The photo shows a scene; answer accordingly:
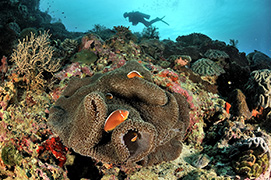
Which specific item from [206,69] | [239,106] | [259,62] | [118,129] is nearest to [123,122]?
[118,129]

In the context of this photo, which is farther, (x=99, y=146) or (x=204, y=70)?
(x=204, y=70)

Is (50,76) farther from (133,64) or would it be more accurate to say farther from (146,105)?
(146,105)

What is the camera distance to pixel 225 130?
326 centimetres

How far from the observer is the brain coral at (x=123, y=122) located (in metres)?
1.53

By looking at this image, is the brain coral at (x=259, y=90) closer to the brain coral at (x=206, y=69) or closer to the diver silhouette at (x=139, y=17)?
the brain coral at (x=206, y=69)

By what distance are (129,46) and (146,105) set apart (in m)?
3.11

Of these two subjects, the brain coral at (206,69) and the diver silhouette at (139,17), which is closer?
the brain coral at (206,69)

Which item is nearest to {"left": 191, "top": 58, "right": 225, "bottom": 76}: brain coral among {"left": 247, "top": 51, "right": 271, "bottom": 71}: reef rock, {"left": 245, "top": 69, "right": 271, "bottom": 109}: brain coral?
{"left": 245, "top": 69, "right": 271, "bottom": 109}: brain coral

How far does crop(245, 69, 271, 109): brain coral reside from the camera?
14.3 feet

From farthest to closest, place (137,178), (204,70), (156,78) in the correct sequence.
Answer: (204,70)
(156,78)
(137,178)

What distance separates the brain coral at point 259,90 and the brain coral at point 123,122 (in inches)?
136

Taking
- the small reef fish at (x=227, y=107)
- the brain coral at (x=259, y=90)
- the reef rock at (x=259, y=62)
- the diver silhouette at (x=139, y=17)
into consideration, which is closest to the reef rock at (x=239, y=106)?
the small reef fish at (x=227, y=107)

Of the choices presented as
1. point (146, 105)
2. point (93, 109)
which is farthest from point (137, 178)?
point (93, 109)

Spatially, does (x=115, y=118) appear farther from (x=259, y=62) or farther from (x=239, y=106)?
(x=259, y=62)
